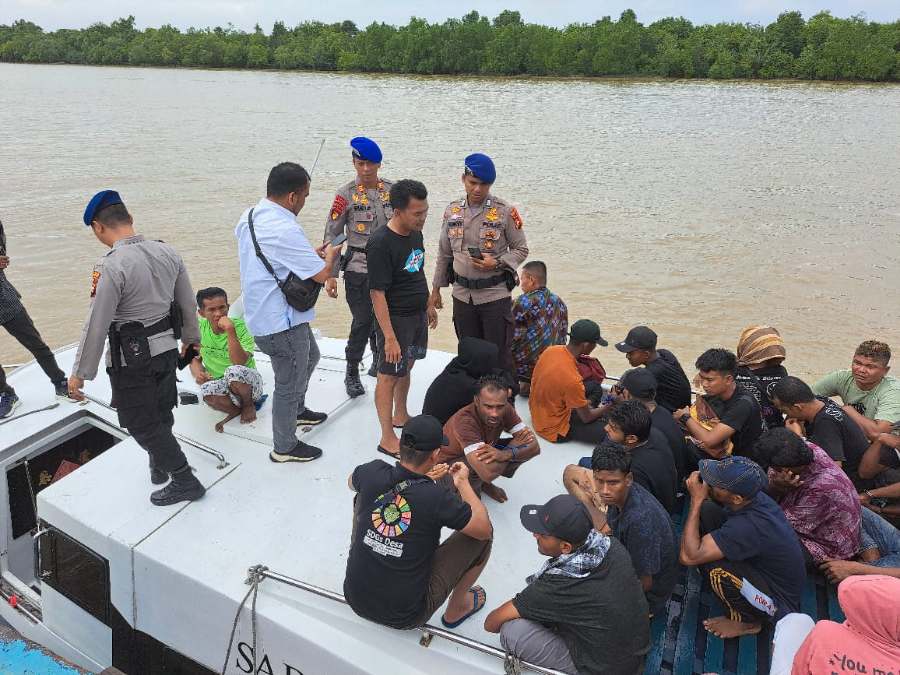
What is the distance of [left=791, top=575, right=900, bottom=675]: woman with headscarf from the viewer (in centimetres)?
190

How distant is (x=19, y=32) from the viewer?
69188 mm

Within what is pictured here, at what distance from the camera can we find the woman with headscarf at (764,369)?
3793 millimetres

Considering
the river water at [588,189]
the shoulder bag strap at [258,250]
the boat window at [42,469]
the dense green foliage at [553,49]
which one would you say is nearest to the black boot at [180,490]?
the shoulder bag strap at [258,250]

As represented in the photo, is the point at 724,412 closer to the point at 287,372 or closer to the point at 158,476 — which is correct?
the point at 287,372

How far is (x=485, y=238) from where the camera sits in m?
4.38

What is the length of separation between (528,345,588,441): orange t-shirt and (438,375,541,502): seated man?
1.70ft

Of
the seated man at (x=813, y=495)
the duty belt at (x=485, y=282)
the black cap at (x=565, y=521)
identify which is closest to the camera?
the black cap at (x=565, y=521)

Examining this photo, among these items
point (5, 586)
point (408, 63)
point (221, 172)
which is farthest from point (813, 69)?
point (5, 586)

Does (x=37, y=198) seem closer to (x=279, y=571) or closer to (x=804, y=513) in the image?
(x=279, y=571)

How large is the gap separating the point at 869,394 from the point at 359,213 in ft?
10.4

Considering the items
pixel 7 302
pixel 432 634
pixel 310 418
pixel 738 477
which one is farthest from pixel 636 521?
pixel 7 302

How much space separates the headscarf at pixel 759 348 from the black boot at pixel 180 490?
118 inches

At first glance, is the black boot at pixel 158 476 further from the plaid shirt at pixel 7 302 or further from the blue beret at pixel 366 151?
the blue beret at pixel 366 151

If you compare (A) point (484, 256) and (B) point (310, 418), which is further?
(A) point (484, 256)
